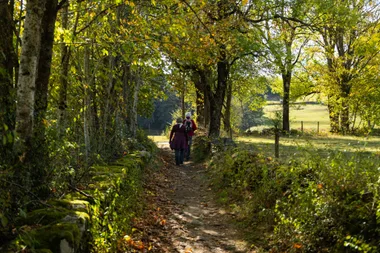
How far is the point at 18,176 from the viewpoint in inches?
155

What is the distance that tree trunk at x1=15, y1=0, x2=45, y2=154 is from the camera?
4.21 metres

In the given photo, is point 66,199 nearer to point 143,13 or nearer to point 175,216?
point 175,216

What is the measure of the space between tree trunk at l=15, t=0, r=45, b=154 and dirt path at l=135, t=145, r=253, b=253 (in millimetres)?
2801

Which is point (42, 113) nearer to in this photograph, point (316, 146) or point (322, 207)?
point (322, 207)

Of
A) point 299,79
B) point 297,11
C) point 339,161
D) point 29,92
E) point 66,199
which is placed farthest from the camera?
point 299,79

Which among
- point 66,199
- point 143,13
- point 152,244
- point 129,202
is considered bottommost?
point 152,244

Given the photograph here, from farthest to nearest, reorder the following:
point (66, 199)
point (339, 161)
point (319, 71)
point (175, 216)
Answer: point (319, 71) < point (175, 216) < point (339, 161) < point (66, 199)

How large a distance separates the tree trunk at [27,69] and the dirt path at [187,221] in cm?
280

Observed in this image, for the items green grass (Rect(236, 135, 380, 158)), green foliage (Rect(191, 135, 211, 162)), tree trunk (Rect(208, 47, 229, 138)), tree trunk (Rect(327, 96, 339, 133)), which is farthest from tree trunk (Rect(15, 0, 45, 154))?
tree trunk (Rect(327, 96, 339, 133))

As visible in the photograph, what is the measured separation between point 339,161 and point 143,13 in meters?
9.15

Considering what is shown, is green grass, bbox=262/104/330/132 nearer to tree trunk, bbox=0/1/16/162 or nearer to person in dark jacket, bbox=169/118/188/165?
person in dark jacket, bbox=169/118/188/165

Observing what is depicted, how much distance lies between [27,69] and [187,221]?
4.33 m

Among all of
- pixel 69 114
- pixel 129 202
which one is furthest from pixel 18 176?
pixel 69 114

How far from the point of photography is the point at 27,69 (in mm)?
4223
